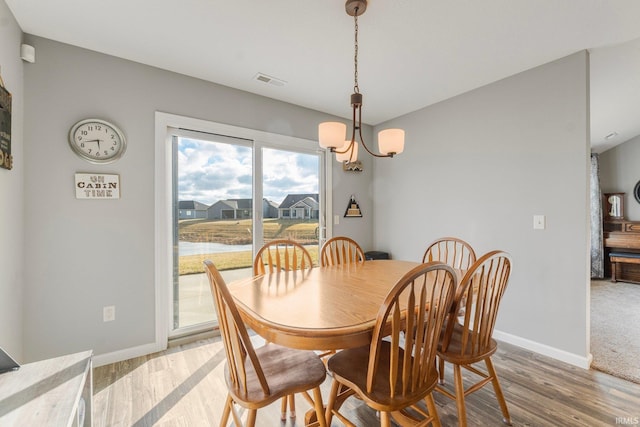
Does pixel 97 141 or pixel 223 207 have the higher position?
pixel 97 141

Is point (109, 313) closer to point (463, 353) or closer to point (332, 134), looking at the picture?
point (332, 134)

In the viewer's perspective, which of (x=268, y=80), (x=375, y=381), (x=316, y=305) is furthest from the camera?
(x=268, y=80)

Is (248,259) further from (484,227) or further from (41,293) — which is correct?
(484,227)

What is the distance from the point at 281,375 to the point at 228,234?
1.91 metres

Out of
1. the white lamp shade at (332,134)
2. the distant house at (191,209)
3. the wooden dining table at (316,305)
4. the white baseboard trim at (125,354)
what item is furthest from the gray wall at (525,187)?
the white baseboard trim at (125,354)

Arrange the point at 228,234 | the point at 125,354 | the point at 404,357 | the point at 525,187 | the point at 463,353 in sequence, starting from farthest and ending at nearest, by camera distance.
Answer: the point at 228,234
the point at 525,187
the point at 125,354
the point at 463,353
the point at 404,357

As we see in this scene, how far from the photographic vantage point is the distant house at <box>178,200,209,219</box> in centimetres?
272

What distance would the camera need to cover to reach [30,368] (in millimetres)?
1192

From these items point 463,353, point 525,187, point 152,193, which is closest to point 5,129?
point 152,193

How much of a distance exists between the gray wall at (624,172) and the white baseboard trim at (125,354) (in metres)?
7.18

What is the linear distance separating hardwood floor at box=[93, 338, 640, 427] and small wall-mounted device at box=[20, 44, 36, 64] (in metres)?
2.26

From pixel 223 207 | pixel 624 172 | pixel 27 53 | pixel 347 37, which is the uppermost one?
pixel 347 37

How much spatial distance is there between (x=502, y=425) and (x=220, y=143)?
10.0 ft

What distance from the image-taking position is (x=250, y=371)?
1.34m
